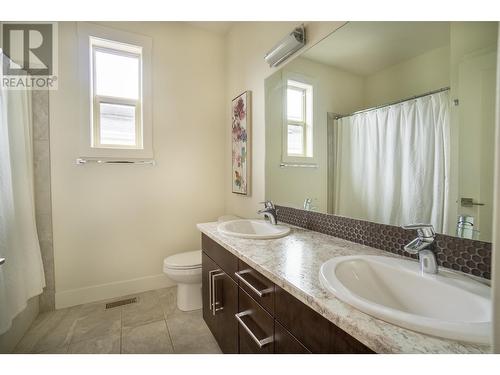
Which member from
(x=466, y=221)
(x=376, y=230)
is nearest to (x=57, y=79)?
(x=376, y=230)

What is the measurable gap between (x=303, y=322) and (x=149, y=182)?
201 cm

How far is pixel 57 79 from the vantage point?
6.26 ft

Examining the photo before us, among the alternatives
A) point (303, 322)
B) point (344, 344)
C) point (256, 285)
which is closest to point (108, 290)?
point (256, 285)

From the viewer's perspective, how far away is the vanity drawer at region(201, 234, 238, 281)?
3.93 ft

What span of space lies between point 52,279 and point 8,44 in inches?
75.3

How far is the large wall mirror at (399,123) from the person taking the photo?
0.79 m

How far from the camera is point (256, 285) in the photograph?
0.98 metres

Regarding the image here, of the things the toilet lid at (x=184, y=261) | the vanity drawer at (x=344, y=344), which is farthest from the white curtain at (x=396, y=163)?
the toilet lid at (x=184, y=261)

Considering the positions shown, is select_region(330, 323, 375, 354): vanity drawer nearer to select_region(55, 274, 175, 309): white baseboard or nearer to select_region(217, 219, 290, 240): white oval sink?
select_region(217, 219, 290, 240): white oval sink

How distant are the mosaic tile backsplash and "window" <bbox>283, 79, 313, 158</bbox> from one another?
438 millimetres

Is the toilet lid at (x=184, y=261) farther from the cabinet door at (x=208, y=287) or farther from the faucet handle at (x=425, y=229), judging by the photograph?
the faucet handle at (x=425, y=229)

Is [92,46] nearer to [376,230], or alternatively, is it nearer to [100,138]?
[100,138]

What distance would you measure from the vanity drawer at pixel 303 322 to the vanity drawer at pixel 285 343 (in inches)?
0.7

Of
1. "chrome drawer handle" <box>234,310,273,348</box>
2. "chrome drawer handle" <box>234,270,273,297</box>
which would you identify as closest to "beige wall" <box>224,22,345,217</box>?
"chrome drawer handle" <box>234,270,273,297</box>
